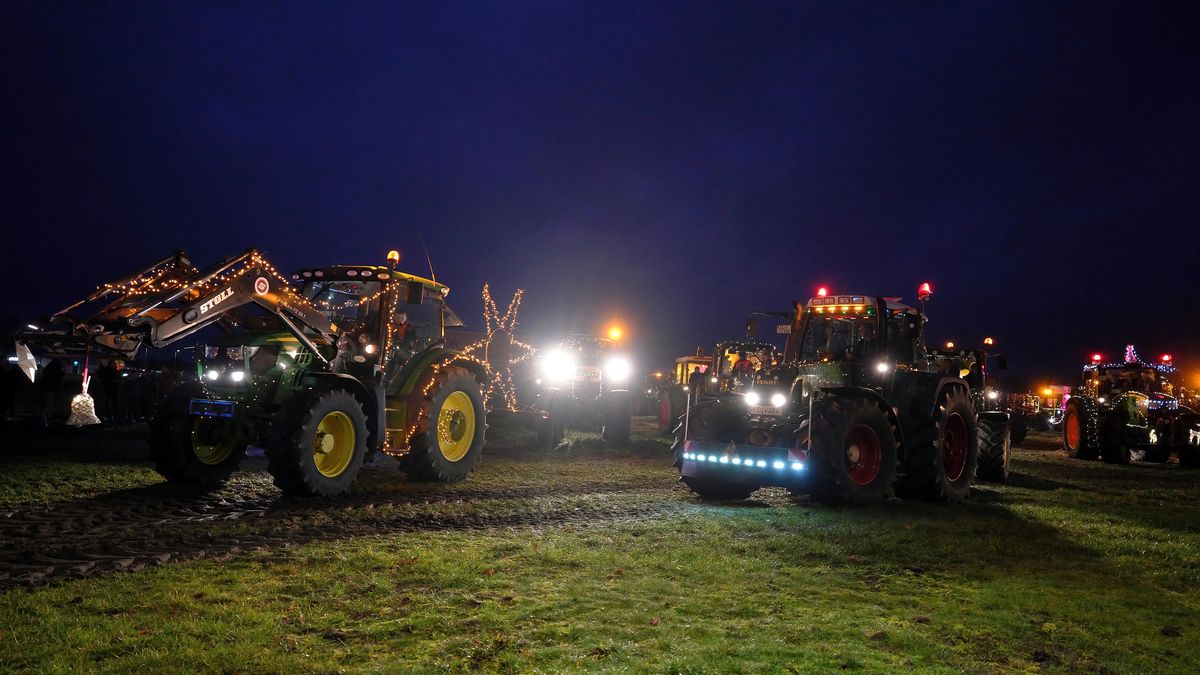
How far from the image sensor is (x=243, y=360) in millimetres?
10164

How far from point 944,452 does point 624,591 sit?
7.08 meters

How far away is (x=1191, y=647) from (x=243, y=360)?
32.6 feet

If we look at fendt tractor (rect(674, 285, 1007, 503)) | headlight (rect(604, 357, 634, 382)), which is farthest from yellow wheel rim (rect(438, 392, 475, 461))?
headlight (rect(604, 357, 634, 382))

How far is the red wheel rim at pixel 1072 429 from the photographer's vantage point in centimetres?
1929

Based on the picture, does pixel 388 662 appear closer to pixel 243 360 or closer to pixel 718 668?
pixel 718 668

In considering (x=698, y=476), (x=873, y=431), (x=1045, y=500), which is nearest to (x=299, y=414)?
(x=698, y=476)

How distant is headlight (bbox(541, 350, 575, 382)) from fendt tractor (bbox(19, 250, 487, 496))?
21.6 ft

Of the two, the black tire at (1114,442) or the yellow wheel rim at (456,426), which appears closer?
the yellow wheel rim at (456,426)

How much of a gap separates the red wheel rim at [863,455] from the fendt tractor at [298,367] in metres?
5.39

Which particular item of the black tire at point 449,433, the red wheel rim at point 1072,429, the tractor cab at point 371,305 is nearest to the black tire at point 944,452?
the black tire at point 449,433

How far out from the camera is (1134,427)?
58.1ft

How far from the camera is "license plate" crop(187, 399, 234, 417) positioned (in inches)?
→ 376

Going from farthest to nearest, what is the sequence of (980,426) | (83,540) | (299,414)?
(980,426), (299,414), (83,540)

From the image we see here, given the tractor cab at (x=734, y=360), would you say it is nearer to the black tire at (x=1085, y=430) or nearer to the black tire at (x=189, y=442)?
the black tire at (x=1085, y=430)
